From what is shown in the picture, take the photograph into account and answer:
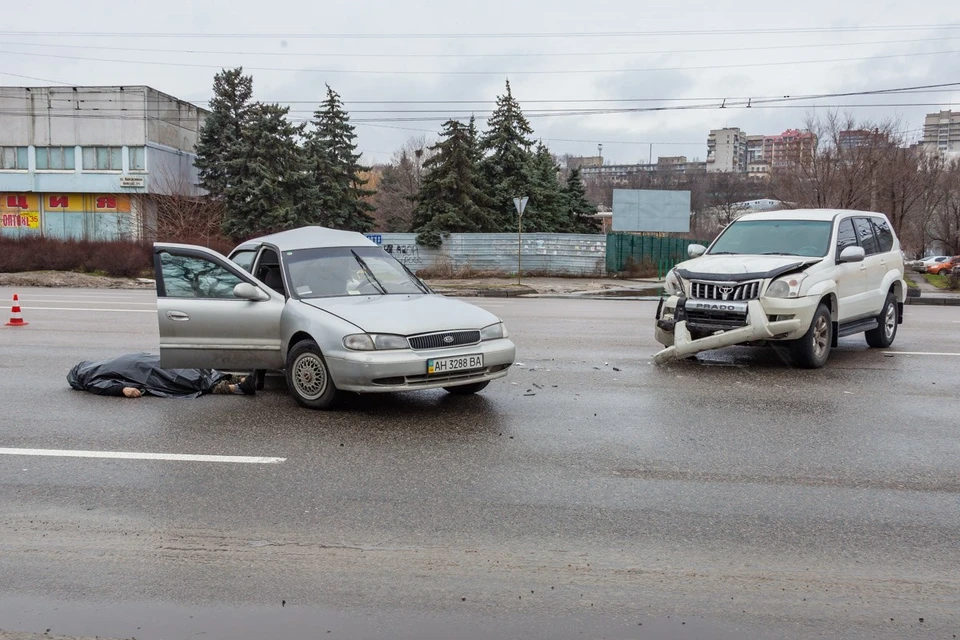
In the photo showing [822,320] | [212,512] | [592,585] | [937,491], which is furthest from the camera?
[822,320]

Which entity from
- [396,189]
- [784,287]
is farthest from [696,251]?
[396,189]

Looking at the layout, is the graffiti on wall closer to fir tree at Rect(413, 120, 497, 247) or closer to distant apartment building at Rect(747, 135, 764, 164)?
fir tree at Rect(413, 120, 497, 247)

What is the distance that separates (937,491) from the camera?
5.32 meters

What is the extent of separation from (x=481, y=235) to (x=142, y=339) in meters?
24.4

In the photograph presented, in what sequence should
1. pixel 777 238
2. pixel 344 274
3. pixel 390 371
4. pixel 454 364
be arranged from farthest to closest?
pixel 777 238 → pixel 344 274 → pixel 454 364 → pixel 390 371

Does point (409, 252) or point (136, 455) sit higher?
point (409, 252)

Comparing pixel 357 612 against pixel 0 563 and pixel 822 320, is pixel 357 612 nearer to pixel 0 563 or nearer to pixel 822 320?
pixel 0 563

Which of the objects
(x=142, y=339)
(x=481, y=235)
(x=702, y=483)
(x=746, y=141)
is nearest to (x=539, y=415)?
(x=702, y=483)

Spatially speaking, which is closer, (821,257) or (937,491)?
(937,491)

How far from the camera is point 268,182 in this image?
1625 inches

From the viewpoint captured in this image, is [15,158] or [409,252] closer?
[409,252]

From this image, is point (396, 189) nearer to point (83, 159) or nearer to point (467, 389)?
point (83, 159)

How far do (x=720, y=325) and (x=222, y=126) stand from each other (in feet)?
141

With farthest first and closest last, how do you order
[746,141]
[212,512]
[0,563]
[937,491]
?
[746,141]
[937,491]
[212,512]
[0,563]
